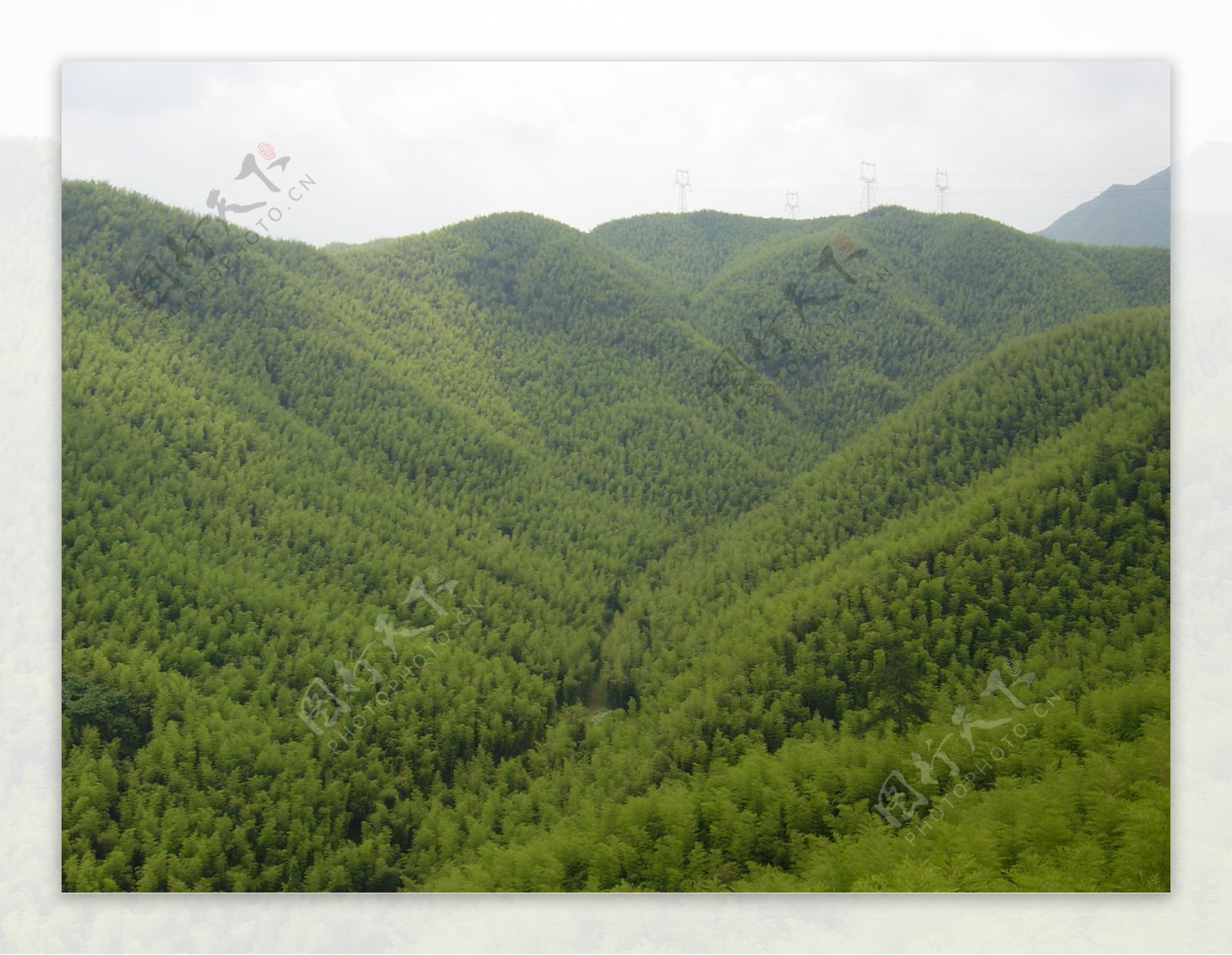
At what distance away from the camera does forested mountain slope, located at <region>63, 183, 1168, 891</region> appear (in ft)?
20.1

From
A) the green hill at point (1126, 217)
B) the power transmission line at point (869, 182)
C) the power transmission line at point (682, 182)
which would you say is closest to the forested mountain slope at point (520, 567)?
the green hill at point (1126, 217)

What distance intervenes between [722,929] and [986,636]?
3806 millimetres

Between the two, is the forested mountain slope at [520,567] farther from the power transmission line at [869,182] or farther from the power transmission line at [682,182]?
the power transmission line at [682,182]

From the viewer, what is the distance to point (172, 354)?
30.9 feet

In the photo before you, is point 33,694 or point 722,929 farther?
point 33,694

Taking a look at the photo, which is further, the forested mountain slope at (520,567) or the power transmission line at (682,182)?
the power transmission line at (682,182)

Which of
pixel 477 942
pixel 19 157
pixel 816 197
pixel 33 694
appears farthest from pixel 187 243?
pixel 477 942

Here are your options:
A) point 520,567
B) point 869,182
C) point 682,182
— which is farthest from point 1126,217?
point 520,567

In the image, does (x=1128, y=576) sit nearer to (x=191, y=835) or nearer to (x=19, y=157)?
(x=191, y=835)

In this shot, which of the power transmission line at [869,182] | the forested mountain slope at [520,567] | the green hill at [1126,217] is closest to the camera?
the forested mountain slope at [520,567]

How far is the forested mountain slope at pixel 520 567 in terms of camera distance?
6.11 m

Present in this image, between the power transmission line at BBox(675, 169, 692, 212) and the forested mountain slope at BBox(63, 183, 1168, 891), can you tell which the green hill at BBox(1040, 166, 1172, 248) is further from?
the power transmission line at BBox(675, 169, 692, 212)

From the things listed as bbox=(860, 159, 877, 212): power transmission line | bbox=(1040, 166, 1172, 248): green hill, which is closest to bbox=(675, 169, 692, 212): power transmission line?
bbox=(860, 159, 877, 212): power transmission line

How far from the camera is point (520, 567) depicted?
882 cm
